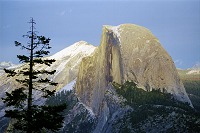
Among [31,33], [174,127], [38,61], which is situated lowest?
[174,127]

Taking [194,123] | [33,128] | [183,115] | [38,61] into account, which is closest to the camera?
[33,128]

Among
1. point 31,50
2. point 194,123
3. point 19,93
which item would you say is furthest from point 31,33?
point 194,123

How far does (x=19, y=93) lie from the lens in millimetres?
47219

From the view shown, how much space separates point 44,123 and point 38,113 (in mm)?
1316

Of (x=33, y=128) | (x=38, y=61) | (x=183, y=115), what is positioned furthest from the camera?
(x=183, y=115)

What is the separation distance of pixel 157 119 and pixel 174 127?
1931cm

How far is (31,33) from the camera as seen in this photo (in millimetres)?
Answer: 49156

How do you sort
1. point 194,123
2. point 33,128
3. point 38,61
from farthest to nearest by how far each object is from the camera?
point 194,123 → point 38,61 → point 33,128

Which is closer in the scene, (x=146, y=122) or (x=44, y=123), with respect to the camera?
(x=44, y=123)

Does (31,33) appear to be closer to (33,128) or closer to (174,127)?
(33,128)

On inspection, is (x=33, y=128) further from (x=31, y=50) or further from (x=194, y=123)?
(x=194, y=123)

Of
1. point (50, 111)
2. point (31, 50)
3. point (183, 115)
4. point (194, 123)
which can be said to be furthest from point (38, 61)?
point (183, 115)

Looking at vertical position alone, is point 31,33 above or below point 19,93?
above

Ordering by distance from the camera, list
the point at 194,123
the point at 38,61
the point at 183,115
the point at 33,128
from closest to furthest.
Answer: the point at 33,128
the point at 38,61
the point at 194,123
the point at 183,115
